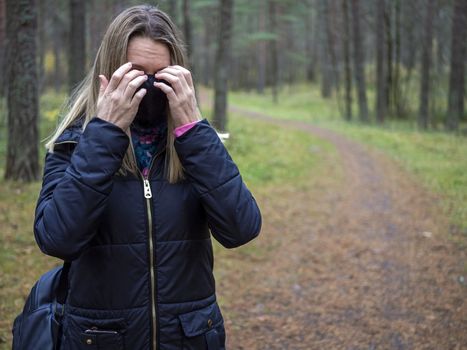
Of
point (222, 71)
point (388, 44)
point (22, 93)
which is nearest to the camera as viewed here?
point (22, 93)

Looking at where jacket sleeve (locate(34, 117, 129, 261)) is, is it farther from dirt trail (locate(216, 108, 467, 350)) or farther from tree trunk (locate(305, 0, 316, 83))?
tree trunk (locate(305, 0, 316, 83))

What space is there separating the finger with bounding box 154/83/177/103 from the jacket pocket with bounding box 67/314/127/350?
0.92 metres

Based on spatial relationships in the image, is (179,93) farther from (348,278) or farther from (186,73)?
(348,278)

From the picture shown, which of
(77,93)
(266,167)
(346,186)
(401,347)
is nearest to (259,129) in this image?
(266,167)

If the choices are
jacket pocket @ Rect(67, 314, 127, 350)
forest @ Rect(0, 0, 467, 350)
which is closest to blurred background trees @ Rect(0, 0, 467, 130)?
forest @ Rect(0, 0, 467, 350)

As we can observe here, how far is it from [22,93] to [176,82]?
7315 millimetres

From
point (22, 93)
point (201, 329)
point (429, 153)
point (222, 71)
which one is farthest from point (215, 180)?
point (429, 153)

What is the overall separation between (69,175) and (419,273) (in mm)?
5753

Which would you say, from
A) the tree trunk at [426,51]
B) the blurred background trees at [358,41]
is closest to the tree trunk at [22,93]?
the blurred background trees at [358,41]

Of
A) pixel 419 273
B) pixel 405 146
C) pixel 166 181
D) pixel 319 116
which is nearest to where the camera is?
pixel 166 181

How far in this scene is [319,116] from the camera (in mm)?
29219

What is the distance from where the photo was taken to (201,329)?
2.04 m

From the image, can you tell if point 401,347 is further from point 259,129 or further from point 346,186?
point 259,129

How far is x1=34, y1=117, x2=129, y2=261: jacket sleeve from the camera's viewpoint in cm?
181
